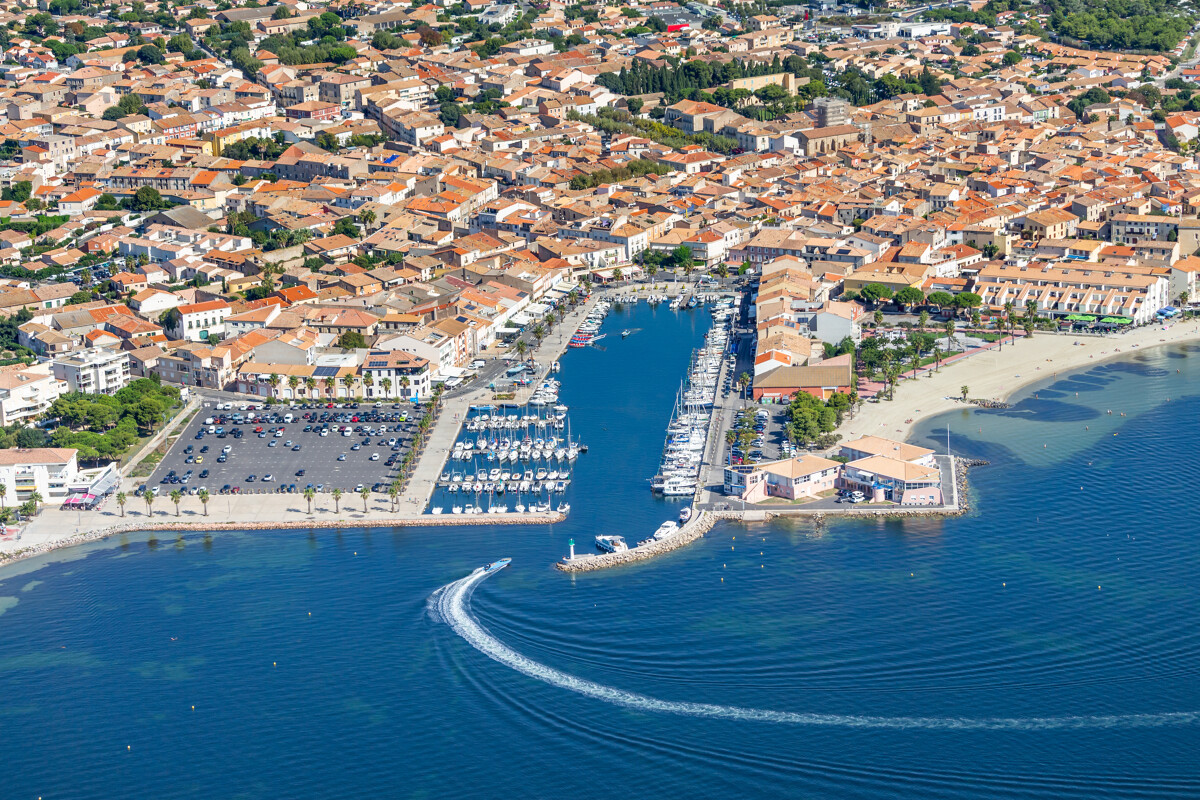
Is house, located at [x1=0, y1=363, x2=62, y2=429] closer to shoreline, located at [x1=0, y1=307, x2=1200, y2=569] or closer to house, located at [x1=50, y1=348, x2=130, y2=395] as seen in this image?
house, located at [x1=50, y1=348, x2=130, y2=395]

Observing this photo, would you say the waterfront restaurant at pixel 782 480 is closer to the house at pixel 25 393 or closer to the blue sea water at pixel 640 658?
the blue sea water at pixel 640 658

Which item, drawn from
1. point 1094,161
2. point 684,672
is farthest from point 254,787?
point 1094,161

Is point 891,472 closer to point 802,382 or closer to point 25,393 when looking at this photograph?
point 802,382

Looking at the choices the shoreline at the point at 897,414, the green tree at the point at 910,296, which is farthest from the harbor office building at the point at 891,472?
the green tree at the point at 910,296

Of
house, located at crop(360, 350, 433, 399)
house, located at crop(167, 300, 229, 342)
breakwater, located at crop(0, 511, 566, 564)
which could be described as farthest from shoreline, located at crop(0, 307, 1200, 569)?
house, located at crop(167, 300, 229, 342)

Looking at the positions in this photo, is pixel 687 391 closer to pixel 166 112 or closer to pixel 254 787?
pixel 254 787

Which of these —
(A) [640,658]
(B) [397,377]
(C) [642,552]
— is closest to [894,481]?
(C) [642,552]
